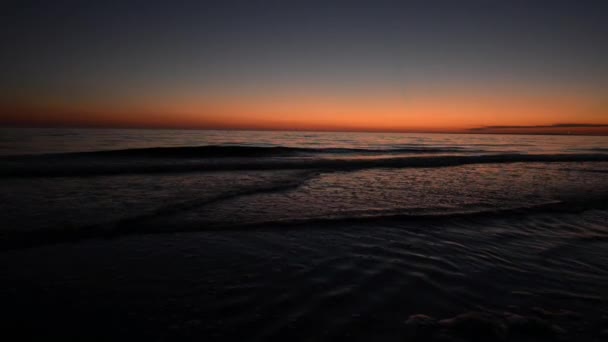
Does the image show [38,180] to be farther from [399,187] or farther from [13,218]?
[399,187]

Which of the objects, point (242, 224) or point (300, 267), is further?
point (242, 224)

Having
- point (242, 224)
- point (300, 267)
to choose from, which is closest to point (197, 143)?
point (242, 224)

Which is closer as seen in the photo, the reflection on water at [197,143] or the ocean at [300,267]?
the ocean at [300,267]

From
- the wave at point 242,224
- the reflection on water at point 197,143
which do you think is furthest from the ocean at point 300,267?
the reflection on water at point 197,143

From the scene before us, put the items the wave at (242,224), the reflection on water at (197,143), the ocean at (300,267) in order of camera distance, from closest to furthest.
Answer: the ocean at (300,267) → the wave at (242,224) → the reflection on water at (197,143)

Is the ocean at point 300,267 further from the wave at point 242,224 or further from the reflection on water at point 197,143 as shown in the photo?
the reflection on water at point 197,143

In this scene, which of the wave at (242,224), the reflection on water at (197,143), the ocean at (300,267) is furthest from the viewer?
the reflection on water at (197,143)

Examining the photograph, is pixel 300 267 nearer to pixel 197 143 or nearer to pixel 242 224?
pixel 242 224

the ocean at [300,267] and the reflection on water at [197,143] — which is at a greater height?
the reflection on water at [197,143]

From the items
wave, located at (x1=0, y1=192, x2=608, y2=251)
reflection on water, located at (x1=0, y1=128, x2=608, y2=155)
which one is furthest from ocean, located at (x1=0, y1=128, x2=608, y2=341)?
reflection on water, located at (x1=0, y1=128, x2=608, y2=155)

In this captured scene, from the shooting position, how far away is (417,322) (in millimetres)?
2713

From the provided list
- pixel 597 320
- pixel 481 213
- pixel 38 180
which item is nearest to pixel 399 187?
pixel 481 213

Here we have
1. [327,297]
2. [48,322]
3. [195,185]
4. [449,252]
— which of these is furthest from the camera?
[195,185]

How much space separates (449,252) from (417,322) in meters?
2.20
